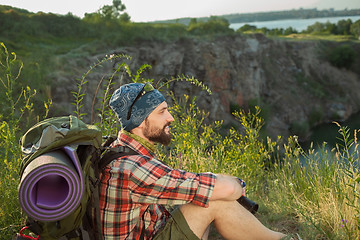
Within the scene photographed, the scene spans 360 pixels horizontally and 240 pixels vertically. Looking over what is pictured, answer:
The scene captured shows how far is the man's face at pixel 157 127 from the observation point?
80.7 inches

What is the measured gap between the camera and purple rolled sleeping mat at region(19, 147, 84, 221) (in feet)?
4.73

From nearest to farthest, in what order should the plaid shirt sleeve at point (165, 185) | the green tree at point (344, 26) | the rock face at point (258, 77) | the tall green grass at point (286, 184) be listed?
the plaid shirt sleeve at point (165, 185), the tall green grass at point (286, 184), the rock face at point (258, 77), the green tree at point (344, 26)

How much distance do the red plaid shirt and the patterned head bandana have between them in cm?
14

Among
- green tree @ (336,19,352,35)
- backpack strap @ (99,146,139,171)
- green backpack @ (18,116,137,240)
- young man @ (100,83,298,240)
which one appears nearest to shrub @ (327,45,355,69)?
green tree @ (336,19,352,35)

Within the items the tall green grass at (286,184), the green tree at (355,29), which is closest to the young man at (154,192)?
the tall green grass at (286,184)

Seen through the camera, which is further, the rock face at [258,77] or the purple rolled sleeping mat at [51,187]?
the rock face at [258,77]

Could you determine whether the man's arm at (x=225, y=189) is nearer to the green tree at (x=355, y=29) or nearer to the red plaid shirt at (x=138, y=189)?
the red plaid shirt at (x=138, y=189)

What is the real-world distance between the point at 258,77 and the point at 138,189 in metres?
28.2

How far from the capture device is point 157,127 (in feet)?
6.79

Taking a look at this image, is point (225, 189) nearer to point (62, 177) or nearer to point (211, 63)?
point (62, 177)

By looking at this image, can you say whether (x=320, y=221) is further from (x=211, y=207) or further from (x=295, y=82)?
(x=295, y=82)

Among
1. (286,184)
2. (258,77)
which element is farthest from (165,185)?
(258,77)

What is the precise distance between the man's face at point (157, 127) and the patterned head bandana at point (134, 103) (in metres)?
0.04

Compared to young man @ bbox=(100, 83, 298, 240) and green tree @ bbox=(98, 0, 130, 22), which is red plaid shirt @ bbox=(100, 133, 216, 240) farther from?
green tree @ bbox=(98, 0, 130, 22)
